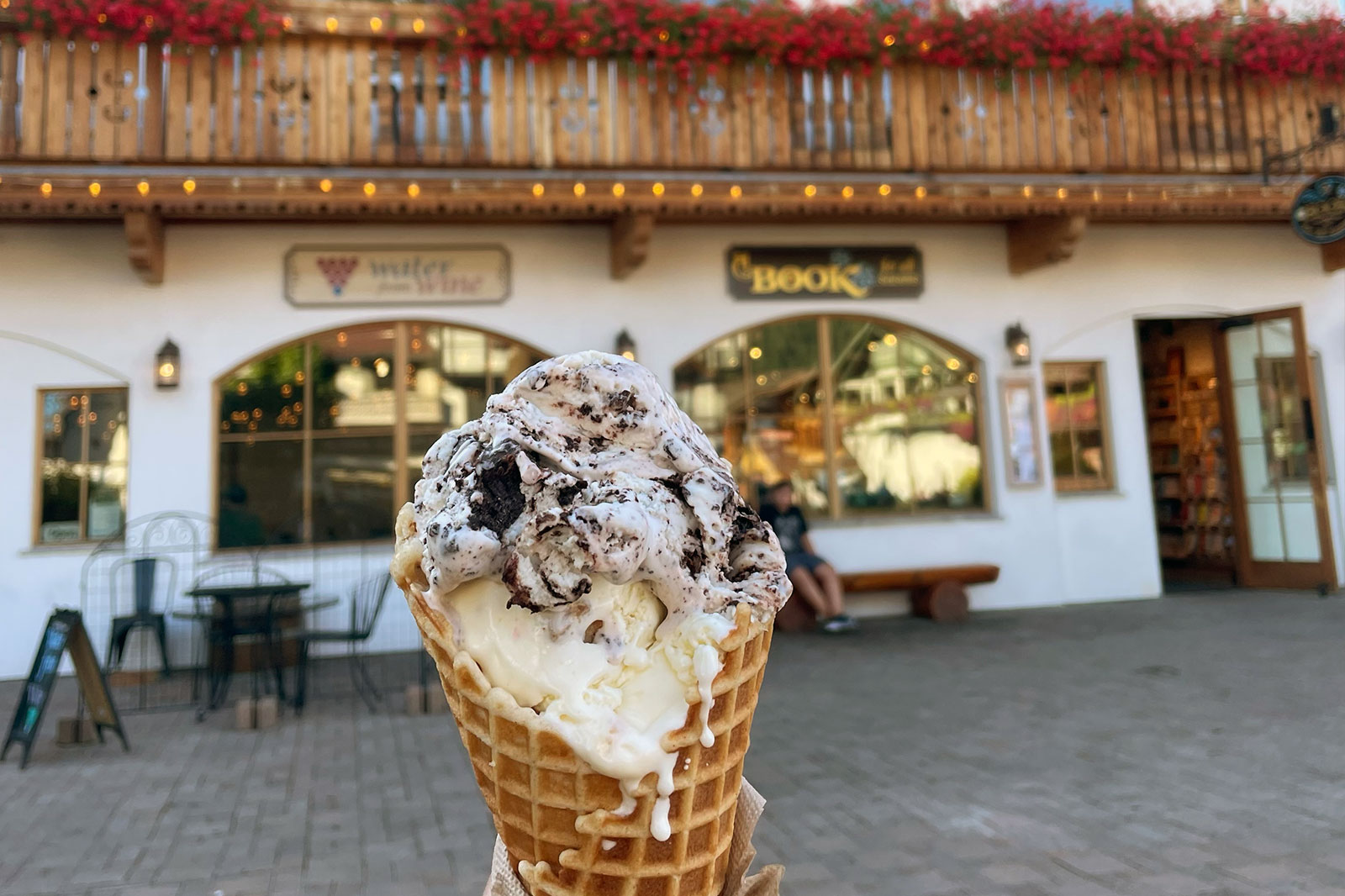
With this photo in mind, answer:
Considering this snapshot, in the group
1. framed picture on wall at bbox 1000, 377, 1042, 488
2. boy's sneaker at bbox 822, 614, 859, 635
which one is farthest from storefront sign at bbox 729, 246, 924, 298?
boy's sneaker at bbox 822, 614, 859, 635

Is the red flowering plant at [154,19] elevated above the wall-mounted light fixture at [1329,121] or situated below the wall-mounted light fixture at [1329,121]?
above

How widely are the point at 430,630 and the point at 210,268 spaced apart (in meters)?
7.90

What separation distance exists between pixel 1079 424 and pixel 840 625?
401cm

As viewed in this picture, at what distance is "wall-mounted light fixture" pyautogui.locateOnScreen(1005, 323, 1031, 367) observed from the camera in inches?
366

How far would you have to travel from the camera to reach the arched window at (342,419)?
7949mm

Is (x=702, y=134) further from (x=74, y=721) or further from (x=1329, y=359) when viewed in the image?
(x=1329, y=359)

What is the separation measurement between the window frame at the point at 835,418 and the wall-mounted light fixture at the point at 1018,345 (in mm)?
339

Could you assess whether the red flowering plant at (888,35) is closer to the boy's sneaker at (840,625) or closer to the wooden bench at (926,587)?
the wooden bench at (926,587)

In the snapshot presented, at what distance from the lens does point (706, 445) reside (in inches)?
66.5

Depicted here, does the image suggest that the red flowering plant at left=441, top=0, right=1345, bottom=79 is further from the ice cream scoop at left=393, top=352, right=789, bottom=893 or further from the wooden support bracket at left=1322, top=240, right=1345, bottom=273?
the ice cream scoop at left=393, top=352, right=789, bottom=893

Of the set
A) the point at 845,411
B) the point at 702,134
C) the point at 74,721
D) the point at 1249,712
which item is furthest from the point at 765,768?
the point at 702,134

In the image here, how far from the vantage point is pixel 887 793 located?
4.00 m

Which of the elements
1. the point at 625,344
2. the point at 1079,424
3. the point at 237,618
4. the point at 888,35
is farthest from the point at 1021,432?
the point at 237,618

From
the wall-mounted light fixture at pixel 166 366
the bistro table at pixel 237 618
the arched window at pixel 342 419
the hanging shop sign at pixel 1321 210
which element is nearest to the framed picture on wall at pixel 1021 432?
the hanging shop sign at pixel 1321 210
